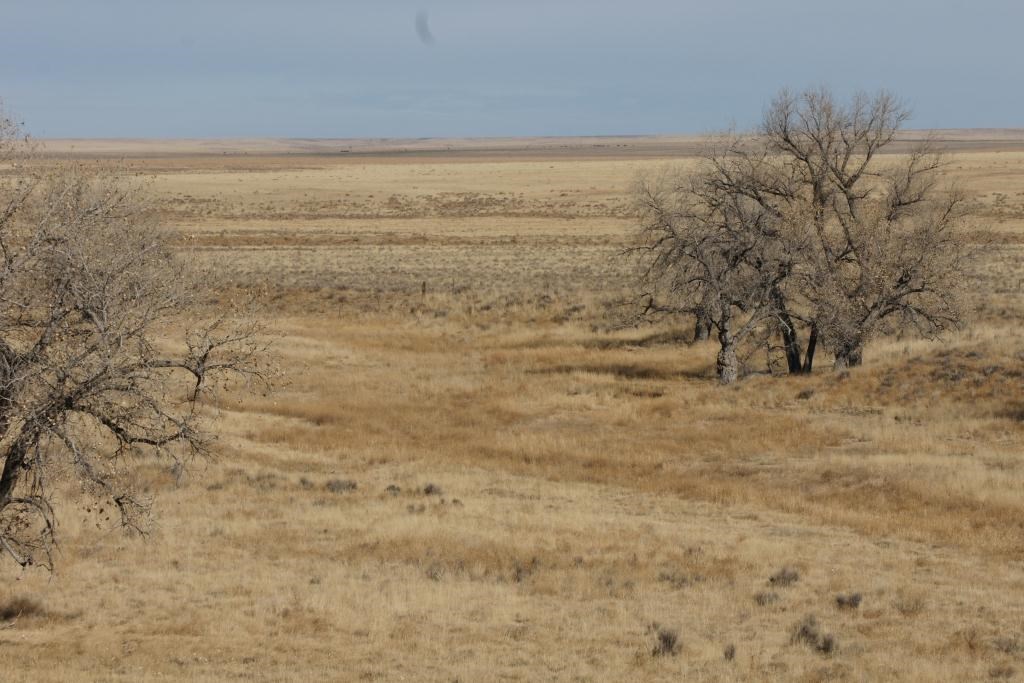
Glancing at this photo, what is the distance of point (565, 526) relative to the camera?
19328mm

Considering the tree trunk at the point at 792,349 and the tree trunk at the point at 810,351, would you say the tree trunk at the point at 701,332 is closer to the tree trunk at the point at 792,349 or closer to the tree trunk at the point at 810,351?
the tree trunk at the point at 792,349

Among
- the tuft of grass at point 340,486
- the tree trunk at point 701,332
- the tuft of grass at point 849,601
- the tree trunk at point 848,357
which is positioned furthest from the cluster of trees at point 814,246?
the tuft of grass at point 849,601

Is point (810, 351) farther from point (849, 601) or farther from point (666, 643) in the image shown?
point (666, 643)

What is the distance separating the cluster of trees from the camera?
33.2 metres

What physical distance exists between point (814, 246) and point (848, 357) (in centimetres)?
361

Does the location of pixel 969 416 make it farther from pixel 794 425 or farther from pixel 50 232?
pixel 50 232

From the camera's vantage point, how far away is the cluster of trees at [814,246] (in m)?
33.2

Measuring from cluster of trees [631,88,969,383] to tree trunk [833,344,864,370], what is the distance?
4 cm

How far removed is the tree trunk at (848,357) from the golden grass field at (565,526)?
29cm

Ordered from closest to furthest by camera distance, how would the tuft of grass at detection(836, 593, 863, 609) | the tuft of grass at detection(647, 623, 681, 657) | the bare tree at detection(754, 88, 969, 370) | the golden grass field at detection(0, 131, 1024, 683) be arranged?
the tuft of grass at detection(647, 623, 681, 657)
the golden grass field at detection(0, 131, 1024, 683)
the tuft of grass at detection(836, 593, 863, 609)
the bare tree at detection(754, 88, 969, 370)

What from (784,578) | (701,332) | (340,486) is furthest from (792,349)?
(784,578)

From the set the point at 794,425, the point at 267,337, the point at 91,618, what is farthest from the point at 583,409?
the point at 91,618

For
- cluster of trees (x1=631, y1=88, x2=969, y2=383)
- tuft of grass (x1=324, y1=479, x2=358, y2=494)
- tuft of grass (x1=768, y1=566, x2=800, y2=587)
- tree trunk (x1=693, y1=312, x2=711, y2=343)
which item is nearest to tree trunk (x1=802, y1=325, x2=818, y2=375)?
cluster of trees (x1=631, y1=88, x2=969, y2=383)

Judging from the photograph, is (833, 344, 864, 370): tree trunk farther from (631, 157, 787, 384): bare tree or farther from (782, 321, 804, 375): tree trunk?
(631, 157, 787, 384): bare tree
